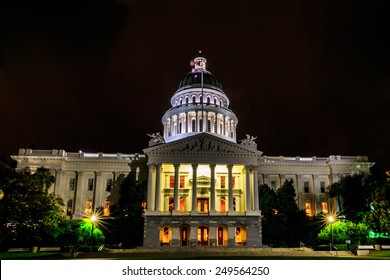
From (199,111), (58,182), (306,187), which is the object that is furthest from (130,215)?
(306,187)

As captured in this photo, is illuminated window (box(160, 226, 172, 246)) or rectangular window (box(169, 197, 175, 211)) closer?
illuminated window (box(160, 226, 172, 246))

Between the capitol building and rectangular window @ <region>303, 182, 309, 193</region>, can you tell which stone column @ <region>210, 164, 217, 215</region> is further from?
rectangular window @ <region>303, 182, 309, 193</region>

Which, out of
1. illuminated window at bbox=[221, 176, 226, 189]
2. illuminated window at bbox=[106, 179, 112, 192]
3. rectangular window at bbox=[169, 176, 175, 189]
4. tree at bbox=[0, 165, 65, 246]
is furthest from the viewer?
illuminated window at bbox=[106, 179, 112, 192]

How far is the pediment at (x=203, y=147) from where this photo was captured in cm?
5788

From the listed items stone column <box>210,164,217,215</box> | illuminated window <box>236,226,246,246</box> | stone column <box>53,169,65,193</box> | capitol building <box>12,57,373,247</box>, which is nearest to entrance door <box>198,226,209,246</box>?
capitol building <box>12,57,373,247</box>

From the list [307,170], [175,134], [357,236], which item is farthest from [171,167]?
[357,236]

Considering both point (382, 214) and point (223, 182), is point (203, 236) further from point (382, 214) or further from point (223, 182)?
point (382, 214)

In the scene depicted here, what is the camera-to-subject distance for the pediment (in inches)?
2279

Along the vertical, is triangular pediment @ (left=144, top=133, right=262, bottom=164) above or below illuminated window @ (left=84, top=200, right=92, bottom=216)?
above

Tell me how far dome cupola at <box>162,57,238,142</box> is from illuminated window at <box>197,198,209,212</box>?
667 inches

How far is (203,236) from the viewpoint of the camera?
55656 millimetres

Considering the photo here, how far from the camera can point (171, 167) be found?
60531 millimetres

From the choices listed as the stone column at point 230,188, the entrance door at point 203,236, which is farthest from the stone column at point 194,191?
the stone column at point 230,188

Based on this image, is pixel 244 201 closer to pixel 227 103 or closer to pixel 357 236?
pixel 357 236
